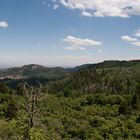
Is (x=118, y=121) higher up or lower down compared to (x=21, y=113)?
lower down

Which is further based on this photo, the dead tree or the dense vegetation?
the dense vegetation

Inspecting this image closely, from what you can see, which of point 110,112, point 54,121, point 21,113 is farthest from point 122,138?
point 21,113

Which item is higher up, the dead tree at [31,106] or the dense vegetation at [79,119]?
the dead tree at [31,106]

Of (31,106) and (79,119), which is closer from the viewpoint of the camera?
(31,106)

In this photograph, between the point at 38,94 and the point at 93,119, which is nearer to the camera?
the point at 38,94

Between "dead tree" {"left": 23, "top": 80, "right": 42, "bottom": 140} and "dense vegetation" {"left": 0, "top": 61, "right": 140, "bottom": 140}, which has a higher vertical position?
"dead tree" {"left": 23, "top": 80, "right": 42, "bottom": 140}

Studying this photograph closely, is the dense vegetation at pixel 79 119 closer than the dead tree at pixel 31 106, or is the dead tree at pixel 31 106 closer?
the dead tree at pixel 31 106

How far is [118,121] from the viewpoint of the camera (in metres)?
144

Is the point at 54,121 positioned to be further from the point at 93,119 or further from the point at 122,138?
the point at 122,138

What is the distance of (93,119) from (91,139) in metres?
43.6

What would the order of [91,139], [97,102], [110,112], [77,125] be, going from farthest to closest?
[97,102] < [110,112] < [77,125] < [91,139]

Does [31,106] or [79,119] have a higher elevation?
[31,106]

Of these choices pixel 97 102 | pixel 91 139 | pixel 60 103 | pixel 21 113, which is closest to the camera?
pixel 21 113

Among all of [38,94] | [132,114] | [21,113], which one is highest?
[38,94]
